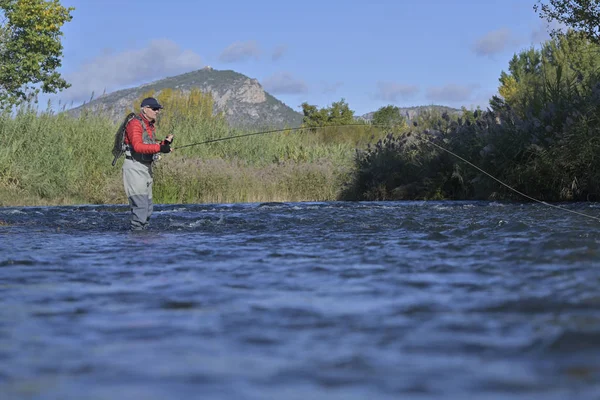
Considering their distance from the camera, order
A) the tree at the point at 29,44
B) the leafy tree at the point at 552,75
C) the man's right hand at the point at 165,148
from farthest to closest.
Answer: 1. the tree at the point at 29,44
2. the leafy tree at the point at 552,75
3. the man's right hand at the point at 165,148

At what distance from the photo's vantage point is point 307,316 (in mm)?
4383

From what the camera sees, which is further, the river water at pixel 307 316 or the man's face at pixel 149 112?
the man's face at pixel 149 112

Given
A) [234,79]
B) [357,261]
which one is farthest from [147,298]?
[234,79]

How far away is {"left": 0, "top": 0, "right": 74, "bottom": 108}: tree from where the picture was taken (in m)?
35.3

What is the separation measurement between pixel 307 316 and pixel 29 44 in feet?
115

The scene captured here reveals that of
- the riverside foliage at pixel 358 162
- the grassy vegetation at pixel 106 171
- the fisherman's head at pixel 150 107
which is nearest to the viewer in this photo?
the fisherman's head at pixel 150 107

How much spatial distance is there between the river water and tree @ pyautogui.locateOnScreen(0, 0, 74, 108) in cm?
2855

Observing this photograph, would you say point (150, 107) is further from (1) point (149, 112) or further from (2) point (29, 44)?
(2) point (29, 44)

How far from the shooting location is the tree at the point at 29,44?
35344mm

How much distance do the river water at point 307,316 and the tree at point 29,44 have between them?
28554mm

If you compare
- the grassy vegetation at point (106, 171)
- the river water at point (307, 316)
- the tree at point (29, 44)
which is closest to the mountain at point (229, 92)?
the tree at point (29, 44)

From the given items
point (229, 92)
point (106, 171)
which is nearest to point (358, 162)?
point (106, 171)

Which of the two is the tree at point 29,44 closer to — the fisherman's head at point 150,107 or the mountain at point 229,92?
the fisherman's head at point 150,107

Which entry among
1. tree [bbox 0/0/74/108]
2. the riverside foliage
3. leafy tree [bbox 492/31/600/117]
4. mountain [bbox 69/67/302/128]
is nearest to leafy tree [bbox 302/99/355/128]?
leafy tree [bbox 492/31/600/117]
